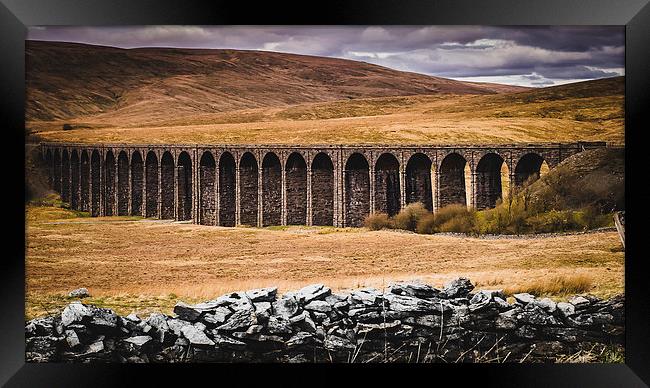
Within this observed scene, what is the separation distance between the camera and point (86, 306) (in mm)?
13430

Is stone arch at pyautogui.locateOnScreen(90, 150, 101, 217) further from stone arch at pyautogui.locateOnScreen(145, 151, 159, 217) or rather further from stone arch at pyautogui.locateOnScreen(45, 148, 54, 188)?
stone arch at pyautogui.locateOnScreen(145, 151, 159, 217)

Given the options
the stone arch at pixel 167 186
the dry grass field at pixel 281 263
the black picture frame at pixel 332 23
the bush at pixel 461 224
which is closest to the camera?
the black picture frame at pixel 332 23

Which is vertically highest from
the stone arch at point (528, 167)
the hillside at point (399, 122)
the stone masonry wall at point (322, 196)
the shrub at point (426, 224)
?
the hillside at point (399, 122)

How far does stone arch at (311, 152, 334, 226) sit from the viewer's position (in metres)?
14.8

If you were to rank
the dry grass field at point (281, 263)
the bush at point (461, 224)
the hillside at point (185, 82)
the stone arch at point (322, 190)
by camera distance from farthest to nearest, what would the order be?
the stone arch at point (322, 190) < the bush at point (461, 224) < the hillside at point (185, 82) < the dry grass field at point (281, 263)

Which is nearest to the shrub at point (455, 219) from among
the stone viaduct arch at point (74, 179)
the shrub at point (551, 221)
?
the shrub at point (551, 221)

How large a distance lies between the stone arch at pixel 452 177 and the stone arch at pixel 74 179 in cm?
714

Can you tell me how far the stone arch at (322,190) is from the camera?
14.8 metres

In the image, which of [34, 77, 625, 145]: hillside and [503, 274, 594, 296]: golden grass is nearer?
[503, 274, 594, 296]: golden grass

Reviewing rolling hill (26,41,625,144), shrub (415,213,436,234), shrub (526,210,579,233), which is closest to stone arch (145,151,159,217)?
rolling hill (26,41,625,144)

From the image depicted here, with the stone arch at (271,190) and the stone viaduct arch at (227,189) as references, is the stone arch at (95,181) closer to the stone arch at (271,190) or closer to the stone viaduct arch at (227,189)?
the stone viaduct arch at (227,189)

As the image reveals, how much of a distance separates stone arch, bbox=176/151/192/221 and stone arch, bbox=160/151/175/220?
6.2 inches

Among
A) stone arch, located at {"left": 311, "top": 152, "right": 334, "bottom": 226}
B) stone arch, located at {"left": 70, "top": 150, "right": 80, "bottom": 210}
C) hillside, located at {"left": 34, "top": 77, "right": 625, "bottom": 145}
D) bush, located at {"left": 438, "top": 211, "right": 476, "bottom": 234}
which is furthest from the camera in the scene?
stone arch, located at {"left": 311, "top": 152, "right": 334, "bottom": 226}
